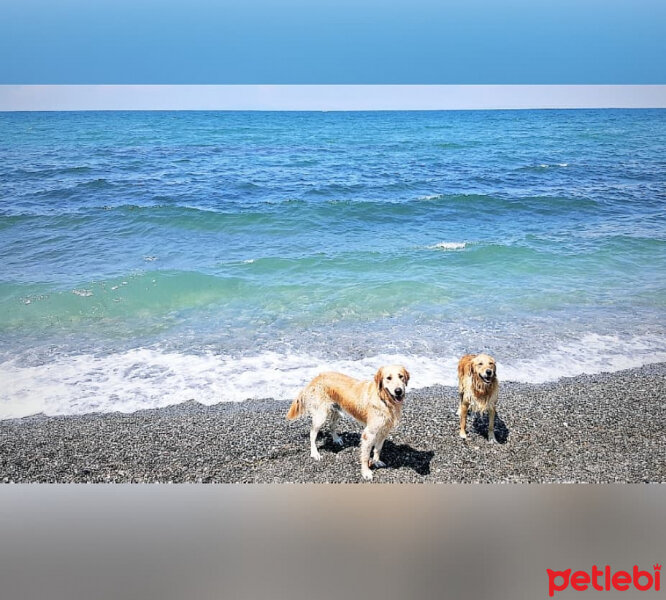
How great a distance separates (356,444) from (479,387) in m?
1.00

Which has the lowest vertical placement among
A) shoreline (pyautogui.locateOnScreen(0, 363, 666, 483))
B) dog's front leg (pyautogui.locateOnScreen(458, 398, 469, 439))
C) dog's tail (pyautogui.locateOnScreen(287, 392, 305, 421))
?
shoreline (pyautogui.locateOnScreen(0, 363, 666, 483))

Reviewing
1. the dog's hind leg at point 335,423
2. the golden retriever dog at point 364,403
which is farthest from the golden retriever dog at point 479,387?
the dog's hind leg at point 335,423

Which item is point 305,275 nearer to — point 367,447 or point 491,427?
point 491,427

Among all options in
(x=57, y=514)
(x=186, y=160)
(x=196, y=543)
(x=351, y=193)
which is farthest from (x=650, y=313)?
(x=186, y=160)

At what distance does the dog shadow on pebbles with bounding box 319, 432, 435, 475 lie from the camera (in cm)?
336

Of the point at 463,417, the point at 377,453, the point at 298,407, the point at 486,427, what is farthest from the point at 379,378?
the point at 486,427

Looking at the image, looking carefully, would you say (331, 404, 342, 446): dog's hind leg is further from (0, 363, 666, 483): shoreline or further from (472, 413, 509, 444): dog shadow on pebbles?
(472, 413, 509, 444): dog shadow on pebbles

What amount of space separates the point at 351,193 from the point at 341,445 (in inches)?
447

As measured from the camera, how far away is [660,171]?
53.1 feet

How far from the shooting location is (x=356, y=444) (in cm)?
370

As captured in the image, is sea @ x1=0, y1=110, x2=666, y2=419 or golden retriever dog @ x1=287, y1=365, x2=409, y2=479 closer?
golden retriever dog @ x1=287, y1=365, x2=409, y2=479

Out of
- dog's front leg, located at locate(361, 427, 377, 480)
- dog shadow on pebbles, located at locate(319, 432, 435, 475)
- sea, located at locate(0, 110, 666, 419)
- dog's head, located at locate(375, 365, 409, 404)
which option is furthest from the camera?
sea, located at locate(0, 110, 666, 419)

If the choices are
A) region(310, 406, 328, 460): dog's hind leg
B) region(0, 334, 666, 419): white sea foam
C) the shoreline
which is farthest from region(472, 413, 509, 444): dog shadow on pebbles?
region(310, 406, 328, 460): dog's hind leg

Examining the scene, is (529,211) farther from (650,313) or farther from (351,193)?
(650,313)
